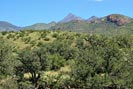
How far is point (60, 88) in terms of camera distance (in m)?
60.5

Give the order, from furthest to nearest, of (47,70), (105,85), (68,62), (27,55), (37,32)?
(37,32), (68,62), (47,70), (27,55), (105,85)

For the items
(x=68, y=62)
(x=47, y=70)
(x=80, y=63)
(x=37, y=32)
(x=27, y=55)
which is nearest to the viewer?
(x=80, y=63)

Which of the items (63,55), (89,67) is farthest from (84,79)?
(63,55)

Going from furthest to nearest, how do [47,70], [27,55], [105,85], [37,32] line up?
[37,32] → [47,70] → [27,55] → [105,85]

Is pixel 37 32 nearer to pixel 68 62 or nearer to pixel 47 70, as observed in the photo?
pixel 68 62

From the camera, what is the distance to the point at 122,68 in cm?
5562

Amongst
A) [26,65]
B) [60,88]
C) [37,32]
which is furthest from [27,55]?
[37,32]

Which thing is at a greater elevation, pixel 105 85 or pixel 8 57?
pixel 8 57

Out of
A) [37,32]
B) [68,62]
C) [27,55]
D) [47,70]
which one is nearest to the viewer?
[27,55]

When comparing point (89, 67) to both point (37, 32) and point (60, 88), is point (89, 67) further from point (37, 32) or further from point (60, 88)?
point (37, 32)

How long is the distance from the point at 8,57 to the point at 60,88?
11.2m

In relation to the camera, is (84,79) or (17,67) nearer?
(84,79)

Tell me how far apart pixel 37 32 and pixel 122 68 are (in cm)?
5780

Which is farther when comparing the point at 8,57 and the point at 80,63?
the point at 8,57
